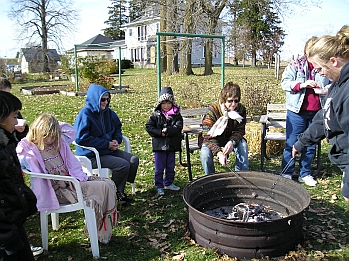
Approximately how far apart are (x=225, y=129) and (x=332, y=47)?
2.58 metres

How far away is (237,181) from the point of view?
4129 mm

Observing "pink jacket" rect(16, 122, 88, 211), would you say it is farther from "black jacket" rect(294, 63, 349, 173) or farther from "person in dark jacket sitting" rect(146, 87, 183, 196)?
"black jacket" rect(294, 63, 349, 173)

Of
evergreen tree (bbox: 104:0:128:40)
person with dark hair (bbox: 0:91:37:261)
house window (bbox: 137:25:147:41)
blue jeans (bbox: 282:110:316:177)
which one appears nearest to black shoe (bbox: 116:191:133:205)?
person with dark hair (bbox: 0:91:37:261)

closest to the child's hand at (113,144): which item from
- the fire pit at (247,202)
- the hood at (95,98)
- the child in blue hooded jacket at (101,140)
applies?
the child in blue hooded jacket at (101,140)

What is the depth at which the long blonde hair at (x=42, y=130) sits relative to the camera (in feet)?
11.0

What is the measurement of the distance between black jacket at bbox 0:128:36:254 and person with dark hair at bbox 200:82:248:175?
8.39 feet

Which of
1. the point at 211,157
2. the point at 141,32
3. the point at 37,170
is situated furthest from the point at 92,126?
the point at 141,32

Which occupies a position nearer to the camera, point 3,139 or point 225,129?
point 3,139

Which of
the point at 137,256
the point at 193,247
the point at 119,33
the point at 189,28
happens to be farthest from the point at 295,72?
the point at 119,33

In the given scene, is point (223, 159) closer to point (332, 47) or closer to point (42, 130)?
point (42, 130)

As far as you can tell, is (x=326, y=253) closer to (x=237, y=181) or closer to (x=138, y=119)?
(x=237, y=181)

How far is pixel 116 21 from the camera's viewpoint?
66125 mm

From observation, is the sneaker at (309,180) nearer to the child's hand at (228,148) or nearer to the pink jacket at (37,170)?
the child's hand at (228,148)

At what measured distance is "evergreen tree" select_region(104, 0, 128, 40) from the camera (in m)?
65.1
